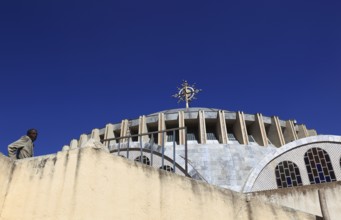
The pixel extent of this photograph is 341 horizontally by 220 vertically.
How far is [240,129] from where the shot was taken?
23.5 metres

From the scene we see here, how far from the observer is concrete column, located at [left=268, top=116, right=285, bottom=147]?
23.9 m

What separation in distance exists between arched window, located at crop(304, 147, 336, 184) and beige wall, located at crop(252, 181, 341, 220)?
24.8 ft

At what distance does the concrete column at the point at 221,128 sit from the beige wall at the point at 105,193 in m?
17.7

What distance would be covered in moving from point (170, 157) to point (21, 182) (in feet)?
34.5

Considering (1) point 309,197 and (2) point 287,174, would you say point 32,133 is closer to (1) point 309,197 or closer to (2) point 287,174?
(1) point 309,197

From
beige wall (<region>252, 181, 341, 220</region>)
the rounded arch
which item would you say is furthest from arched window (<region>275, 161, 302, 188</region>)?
beige wall (<region>252, 181, 341, 220</region>)

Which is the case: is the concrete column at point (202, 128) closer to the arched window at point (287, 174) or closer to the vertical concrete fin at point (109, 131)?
the vertical concrete fin at point (109, 131)

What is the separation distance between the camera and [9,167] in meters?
5.14

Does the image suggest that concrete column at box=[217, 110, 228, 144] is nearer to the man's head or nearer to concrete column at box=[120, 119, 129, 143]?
concrete column at box=[120, 119, 129, 143]

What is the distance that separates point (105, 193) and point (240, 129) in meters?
19.6

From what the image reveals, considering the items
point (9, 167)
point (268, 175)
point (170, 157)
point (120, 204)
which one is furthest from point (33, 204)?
point (268, 175)

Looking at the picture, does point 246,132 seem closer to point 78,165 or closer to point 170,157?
point 170,157

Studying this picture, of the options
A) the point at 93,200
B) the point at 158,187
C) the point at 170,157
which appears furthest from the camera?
the point at 170,157

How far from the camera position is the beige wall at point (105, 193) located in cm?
476
